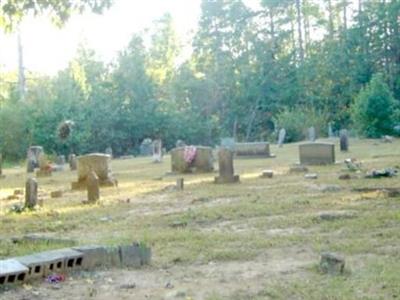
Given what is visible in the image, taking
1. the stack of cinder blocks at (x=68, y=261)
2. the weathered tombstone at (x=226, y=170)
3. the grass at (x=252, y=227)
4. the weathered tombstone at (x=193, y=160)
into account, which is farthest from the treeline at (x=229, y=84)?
the stack of cinder blocks at (x=68, y=261)

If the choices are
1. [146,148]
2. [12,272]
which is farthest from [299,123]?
[12,272]

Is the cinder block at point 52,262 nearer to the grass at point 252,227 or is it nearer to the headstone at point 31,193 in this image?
the grass at point 252,227

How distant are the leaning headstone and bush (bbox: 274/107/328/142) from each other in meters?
33.5

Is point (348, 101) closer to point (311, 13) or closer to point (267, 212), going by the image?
point (311, 13)

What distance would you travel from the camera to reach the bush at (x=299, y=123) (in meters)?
39.5

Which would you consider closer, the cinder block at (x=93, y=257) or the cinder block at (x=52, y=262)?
the cinder block at (x=52, y=262)

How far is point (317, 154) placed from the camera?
65.2 ft

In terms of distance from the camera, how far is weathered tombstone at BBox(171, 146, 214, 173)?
65.4ft

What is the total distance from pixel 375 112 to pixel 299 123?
229 inches

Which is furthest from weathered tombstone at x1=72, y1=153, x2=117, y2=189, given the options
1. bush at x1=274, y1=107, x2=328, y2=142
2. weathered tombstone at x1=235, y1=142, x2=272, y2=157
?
bush at x1=274, y1=107, x2=328, y2=142

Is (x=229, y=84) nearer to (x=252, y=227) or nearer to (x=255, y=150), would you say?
(x=255, y=150)

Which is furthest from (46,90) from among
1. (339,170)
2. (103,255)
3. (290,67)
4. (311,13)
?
(103,255)

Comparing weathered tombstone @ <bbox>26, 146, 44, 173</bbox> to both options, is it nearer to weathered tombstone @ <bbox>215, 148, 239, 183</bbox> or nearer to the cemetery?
the cemetery

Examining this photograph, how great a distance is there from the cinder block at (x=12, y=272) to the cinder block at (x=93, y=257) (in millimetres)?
638
